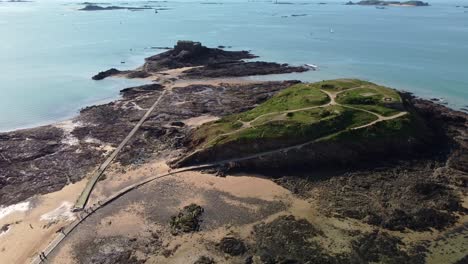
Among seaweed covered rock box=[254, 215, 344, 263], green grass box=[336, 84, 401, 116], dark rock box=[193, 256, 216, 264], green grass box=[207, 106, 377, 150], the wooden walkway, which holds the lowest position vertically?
the wooden walkway

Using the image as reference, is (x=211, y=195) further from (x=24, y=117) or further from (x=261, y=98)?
(x=24, y=117)

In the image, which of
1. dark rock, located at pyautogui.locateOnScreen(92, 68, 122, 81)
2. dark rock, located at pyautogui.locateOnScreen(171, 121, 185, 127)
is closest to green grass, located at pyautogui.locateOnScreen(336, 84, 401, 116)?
dark rock, located at pyautogui.locateOnScreen(171, 121, 185, 127)

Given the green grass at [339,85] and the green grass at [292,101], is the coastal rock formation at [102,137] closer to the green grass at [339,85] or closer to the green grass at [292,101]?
the green grass at [292,101]

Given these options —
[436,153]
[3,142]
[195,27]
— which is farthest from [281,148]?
[195,27]

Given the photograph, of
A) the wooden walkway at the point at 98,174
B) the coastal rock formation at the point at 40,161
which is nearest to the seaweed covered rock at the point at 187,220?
the wooden walkway at the point at 98,174

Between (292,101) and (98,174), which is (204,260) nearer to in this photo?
(98,174)

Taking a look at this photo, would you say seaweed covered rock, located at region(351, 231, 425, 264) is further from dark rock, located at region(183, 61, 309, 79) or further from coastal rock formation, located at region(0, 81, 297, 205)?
dark rock, located at region(183, 61, 309, 79)

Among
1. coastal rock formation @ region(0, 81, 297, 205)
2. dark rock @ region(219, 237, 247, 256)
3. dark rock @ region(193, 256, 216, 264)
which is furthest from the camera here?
coastal rock formation @ region(0, 81, 297, 205)
